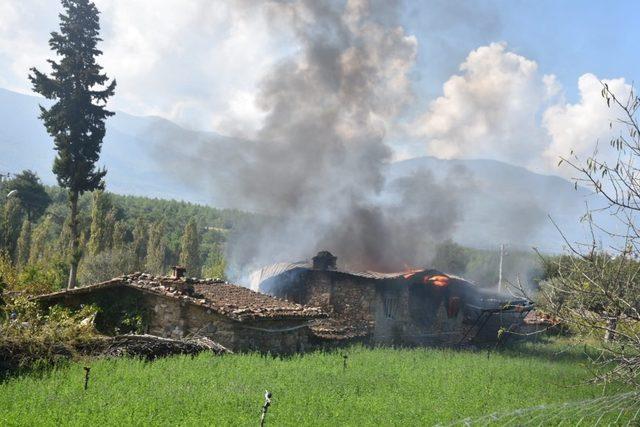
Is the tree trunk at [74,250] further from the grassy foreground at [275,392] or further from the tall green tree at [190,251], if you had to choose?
the tall green tree at [190,251]

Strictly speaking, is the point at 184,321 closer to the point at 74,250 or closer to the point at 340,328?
the point at 340,328

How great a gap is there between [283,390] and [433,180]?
A: 36121 mm

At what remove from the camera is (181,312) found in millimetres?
20906

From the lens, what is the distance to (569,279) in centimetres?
860

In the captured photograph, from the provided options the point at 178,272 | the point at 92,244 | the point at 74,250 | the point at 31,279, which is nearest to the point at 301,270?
the point at 178,272

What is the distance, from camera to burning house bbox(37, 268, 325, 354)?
20672 millimetres

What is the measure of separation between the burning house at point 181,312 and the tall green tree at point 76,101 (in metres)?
10.8

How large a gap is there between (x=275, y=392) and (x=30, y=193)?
50401 millimetres

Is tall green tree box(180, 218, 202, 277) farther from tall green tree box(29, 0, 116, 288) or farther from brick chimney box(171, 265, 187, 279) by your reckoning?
brick chimney box(171, 265, 187, 279)

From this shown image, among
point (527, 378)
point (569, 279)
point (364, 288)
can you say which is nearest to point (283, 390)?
point (569, 279)

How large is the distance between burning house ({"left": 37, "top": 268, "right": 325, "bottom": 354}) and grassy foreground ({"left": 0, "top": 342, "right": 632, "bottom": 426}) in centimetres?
175

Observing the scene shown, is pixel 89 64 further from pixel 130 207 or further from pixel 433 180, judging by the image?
pixel 130 207

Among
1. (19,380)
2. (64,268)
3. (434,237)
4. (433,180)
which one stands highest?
(433,180)

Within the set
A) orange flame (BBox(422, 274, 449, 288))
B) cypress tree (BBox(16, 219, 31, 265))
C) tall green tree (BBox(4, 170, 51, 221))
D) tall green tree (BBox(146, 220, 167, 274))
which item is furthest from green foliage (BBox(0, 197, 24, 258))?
orange flame (BBox(422, 274, 449, 288))
